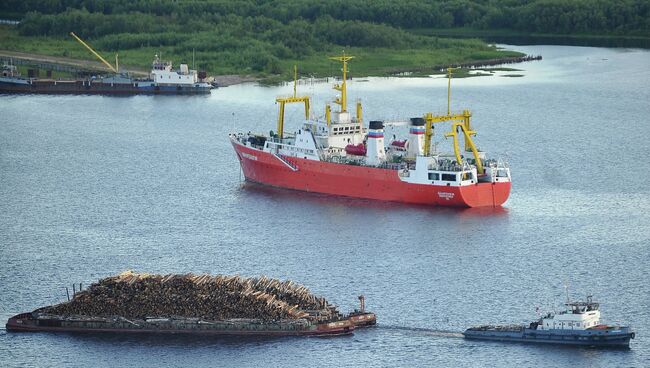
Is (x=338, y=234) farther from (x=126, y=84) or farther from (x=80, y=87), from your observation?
(x=80, y=87)

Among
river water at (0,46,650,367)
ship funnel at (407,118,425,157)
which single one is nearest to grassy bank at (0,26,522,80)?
river water at (0,46,650,367)

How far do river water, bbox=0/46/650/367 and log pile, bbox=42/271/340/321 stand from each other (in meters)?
1.23

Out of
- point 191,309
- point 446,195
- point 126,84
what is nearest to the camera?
point 191,309

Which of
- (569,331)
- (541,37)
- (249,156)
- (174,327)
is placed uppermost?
(541,37)

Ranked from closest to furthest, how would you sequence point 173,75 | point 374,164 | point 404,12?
point 374,164, point 173,75, point 404,12

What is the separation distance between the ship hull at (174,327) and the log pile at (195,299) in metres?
0.38

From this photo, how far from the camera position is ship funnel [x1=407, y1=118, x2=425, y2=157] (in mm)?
84875

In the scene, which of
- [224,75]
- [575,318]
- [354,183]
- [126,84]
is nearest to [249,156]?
[354,183]

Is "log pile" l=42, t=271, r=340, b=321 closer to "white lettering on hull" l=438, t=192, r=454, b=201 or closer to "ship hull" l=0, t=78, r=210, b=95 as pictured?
"white lettering on hull" l=438, t=192, r=454, b=201

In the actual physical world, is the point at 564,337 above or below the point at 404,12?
below

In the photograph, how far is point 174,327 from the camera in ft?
203

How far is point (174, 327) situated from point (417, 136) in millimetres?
26780

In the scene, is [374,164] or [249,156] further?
[249,156]

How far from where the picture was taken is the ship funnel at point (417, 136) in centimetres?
8488
